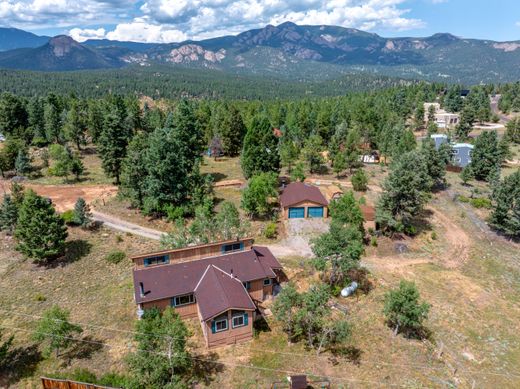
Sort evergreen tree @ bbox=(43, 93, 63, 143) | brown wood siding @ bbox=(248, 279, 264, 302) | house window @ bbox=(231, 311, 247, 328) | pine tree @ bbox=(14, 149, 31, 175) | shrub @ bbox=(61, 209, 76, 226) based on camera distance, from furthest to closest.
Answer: evergreen tree @ bbox=(43, 93, 63, 143) → pine tree @ bbox=(14, 149, 31, 175) → shrub @ bbox=(61, 209, 76, 226) → brown wood siding @ bbox=(248, 279, 264, 302) → house window @ bbox=(231, 311, 247, 328)

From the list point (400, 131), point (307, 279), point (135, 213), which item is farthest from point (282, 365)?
point (400, 131)

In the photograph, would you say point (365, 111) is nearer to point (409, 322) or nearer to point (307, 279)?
point (307, 279)

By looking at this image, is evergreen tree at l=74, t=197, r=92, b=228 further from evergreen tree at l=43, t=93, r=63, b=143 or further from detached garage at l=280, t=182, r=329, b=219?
Answer: evergreen tree at l=43, t=93, r=63, b=143

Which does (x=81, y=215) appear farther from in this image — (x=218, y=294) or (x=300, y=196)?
(x=300, y=196)

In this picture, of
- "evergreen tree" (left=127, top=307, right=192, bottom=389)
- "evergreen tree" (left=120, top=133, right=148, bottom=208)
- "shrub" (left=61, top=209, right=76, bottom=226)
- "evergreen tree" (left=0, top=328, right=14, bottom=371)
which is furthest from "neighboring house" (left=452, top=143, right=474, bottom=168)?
"evergreen tree" (left=0, top=328, right=14, bottom=371)

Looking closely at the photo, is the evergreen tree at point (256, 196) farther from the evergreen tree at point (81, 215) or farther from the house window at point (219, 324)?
the house window at point (219, 324)

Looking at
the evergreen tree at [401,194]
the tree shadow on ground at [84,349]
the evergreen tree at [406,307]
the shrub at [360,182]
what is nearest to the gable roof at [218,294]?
the tree shadow on ground at [84,349]

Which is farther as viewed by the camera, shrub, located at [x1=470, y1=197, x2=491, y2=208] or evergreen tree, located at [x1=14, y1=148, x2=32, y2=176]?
evergreen tree, located at [x1=14, y1=148, x2=32, y2=176]
